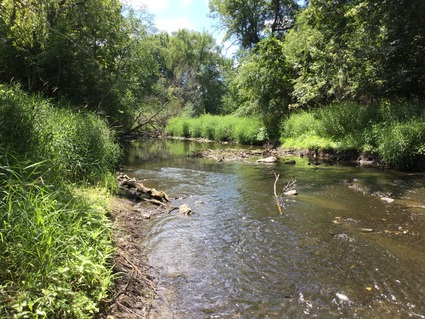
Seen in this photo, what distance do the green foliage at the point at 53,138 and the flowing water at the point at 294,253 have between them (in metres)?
2.11

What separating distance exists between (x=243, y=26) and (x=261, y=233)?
113 feet

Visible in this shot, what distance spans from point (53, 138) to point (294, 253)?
4.96m

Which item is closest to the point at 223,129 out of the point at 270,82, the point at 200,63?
the point at 270,82

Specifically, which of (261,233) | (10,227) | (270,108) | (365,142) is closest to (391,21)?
(365,142)

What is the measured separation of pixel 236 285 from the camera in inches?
161

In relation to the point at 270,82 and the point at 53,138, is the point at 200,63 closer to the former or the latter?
the point at 270,82

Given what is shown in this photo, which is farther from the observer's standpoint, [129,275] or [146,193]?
[146,193]

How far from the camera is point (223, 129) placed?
1111 inches

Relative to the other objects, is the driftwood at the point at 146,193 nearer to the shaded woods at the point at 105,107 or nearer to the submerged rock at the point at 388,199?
the shaded woods at the point at 105,107

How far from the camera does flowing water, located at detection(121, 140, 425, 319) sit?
364cm

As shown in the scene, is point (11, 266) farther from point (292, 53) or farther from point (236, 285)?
point (292, 53)

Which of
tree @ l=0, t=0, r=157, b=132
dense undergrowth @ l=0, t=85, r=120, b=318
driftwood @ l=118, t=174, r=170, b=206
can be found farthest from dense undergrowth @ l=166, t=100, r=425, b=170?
dense undergrowth @ l=0, t=85, r=120, b=318

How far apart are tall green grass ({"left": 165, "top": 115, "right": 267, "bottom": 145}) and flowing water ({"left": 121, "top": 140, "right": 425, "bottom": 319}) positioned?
1520 cm

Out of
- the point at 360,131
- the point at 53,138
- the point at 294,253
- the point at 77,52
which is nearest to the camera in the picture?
the point at 294,253
